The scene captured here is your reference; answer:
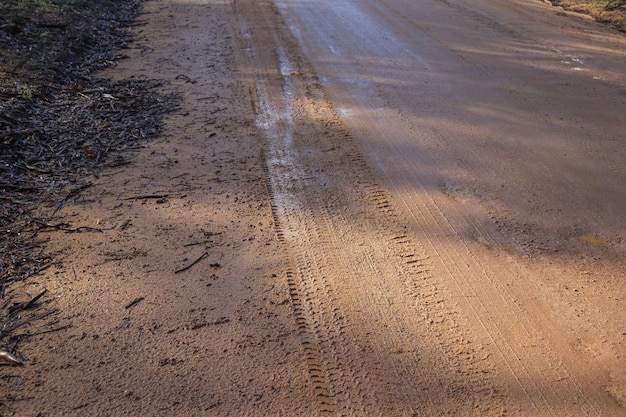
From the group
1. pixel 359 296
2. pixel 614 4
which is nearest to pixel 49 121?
pixel 359 296

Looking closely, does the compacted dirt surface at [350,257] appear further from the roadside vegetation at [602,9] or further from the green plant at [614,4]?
the green plant at [614,4]

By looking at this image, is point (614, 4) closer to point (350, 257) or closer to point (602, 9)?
point (602, 9)

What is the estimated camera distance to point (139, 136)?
19.4 feet

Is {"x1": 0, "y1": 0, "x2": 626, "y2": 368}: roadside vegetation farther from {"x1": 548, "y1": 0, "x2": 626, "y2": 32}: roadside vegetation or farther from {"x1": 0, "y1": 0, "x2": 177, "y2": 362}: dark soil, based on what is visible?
{"x1": 548, "y1": 0, "x2": 626, "y2": 32}: roadside vegetation

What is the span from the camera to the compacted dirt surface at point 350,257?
9.82 feet

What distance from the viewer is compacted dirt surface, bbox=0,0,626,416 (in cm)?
299

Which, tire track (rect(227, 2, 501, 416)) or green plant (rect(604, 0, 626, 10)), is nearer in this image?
tire track (rect(227, 2, 501, 416))

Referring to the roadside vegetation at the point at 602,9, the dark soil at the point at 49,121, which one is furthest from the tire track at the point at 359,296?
the roadside vegetation at the point at 602,9

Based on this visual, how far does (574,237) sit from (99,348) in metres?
3.48

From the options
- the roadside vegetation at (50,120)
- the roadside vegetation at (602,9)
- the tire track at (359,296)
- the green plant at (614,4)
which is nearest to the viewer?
the tire track at (359,296)

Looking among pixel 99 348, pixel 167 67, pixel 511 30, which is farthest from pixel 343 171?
pixel 511 30

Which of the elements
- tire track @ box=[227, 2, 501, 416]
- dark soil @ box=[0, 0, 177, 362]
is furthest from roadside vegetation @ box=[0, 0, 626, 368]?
tire track @ box=[227, 2, 501, 416]

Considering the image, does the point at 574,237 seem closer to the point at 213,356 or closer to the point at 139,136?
the point at 213,356

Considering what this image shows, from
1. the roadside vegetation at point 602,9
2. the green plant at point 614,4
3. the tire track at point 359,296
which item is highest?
the green plant at point 614,4
